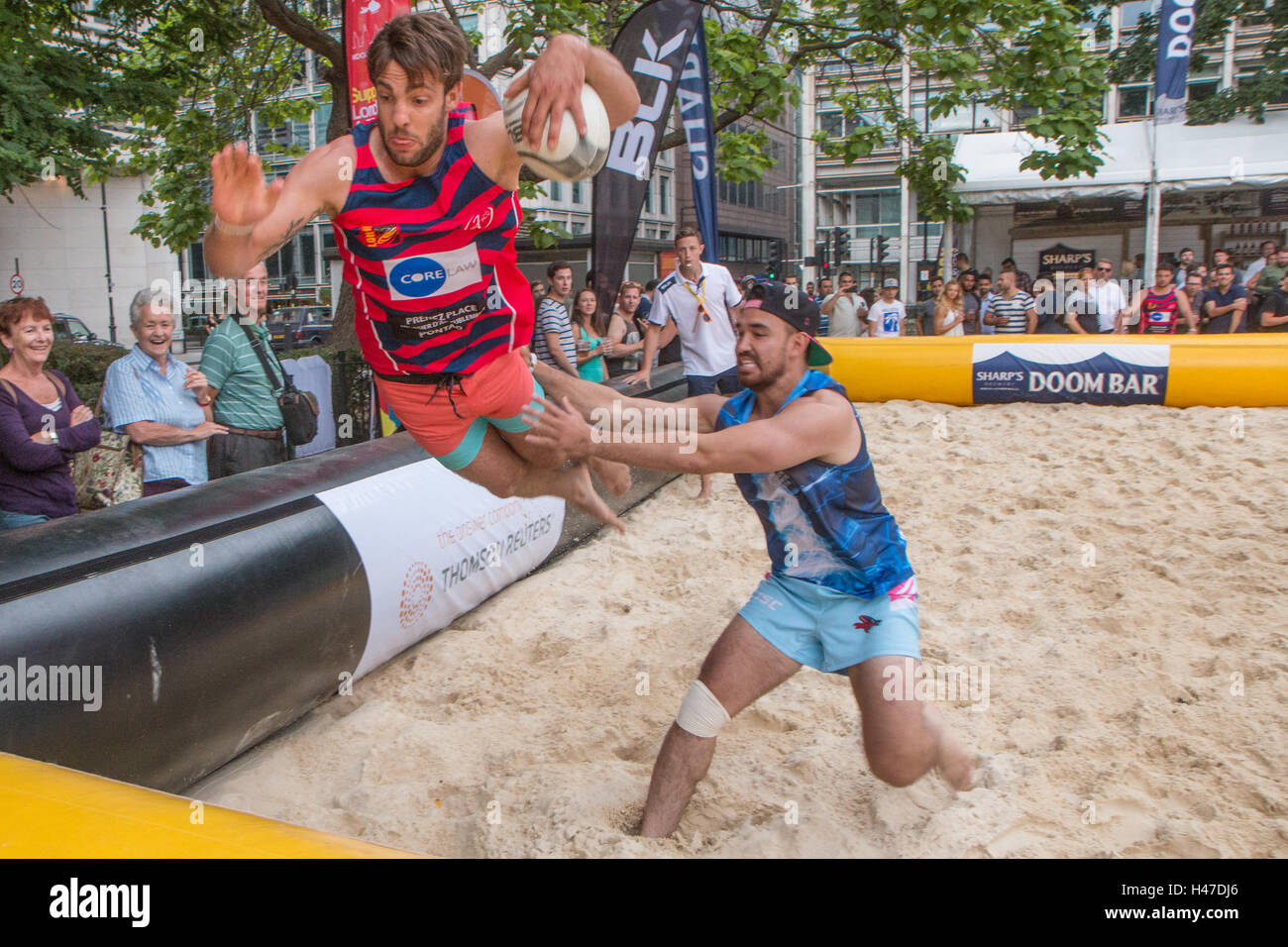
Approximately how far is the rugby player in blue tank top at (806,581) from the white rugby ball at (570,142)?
85cm

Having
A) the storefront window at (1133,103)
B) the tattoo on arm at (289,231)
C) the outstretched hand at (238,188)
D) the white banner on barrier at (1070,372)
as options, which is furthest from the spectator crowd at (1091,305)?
the storefront window at (1133,103)

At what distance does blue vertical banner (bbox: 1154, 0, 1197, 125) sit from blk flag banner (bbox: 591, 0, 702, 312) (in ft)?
32.2

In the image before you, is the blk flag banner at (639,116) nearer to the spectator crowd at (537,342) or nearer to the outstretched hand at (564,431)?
the spectator crowd at (537,342)

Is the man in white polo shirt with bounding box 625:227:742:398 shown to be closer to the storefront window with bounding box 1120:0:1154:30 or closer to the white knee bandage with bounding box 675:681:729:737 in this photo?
the white knee bandage with bounding box 675:681:729:737

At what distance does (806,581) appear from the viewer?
3.27 meters

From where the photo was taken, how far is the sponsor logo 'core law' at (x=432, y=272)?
9.09 feet

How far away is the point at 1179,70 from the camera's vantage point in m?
14.5

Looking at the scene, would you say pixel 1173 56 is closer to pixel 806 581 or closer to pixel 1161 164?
pixel 1161 164

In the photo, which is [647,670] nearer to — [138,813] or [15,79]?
[138,813]

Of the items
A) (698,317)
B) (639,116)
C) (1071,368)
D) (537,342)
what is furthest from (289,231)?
(1071,368)

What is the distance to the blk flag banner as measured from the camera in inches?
304

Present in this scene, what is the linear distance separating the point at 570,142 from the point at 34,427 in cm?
286
